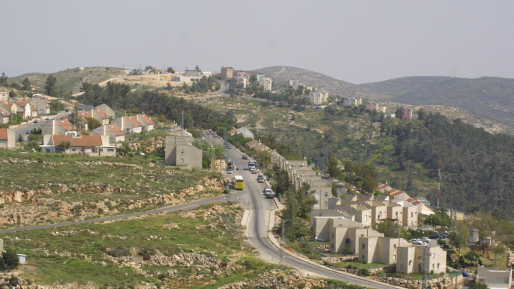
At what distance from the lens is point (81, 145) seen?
54656 millimetres

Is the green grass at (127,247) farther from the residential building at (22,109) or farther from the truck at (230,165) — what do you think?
the residential building at (22,109)

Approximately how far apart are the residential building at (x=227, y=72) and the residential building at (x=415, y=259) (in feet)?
473

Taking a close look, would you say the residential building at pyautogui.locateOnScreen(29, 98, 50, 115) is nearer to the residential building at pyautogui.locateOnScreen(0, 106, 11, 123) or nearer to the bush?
the residential building at pyautogui.locateOnScreen(0, 106, 11, 123)

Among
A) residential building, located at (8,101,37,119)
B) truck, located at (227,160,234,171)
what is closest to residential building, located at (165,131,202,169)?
truck, located at (227,160,234,171)

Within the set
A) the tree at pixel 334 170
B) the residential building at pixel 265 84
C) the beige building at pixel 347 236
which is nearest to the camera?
the beige building at pixel 347 236

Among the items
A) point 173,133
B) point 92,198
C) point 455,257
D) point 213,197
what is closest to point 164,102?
point 173,133

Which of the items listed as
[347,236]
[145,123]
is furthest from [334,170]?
[347,236]

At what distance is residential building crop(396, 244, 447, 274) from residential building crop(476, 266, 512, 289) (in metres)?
3.15

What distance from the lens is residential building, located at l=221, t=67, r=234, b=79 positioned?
179m

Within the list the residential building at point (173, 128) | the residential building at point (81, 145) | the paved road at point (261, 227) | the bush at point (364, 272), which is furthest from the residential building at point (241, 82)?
the bush at point (364, 272)

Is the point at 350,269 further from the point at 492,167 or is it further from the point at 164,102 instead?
the point at 492,167

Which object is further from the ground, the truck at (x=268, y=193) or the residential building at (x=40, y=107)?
the residential building at (x=40, y=107)

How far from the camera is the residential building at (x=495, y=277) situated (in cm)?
3891

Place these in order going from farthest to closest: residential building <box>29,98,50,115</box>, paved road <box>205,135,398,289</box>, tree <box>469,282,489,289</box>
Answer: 1. residential building <box>29,98,50,115</box>
2. tree <box>469,282,489,289</box>
3. paved road <box>205,135,398,289</box>
